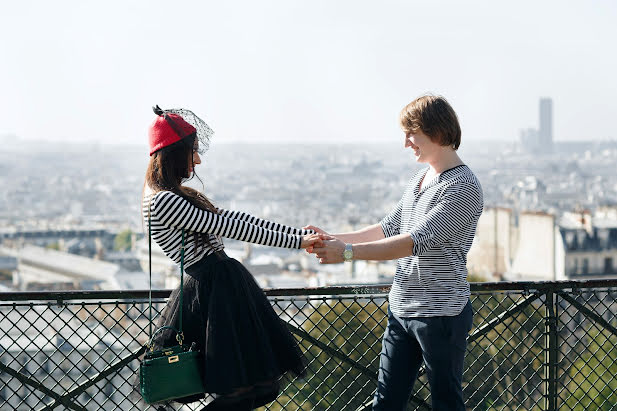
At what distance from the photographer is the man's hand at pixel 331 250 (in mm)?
2973

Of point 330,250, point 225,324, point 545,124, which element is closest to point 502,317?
point 330,250

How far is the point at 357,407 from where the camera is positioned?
147 inches

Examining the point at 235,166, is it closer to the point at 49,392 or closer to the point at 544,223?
the point at 544,223

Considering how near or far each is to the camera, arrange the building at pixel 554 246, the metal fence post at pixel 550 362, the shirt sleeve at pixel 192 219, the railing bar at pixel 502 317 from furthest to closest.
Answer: the building at pixel 554 246 < the metal fence post at pixel 550 362 < the railing bar at pixel 502 317 < the shirt sleeve at pixel 192 219

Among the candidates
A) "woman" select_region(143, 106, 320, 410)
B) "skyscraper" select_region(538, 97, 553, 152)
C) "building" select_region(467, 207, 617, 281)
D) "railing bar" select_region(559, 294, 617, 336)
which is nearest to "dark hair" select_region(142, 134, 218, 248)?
"woman" select_region(143, 106, 320, 410)

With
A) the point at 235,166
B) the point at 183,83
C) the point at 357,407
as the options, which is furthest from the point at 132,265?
the point at 357,407

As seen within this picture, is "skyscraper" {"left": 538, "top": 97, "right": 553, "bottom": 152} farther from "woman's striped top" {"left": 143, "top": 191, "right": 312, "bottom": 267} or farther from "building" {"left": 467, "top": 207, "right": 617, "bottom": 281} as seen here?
"woman's striped top" {"left": 143, "top": 191, "right": 312, "bottom": 267}

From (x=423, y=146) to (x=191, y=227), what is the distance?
2.55 ft

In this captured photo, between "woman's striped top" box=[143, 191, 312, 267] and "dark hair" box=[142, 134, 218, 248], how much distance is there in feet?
0.08

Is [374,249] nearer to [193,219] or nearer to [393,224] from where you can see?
[393,224]

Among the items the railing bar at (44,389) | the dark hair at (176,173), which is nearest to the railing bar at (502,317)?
the dark hair at (176,173)

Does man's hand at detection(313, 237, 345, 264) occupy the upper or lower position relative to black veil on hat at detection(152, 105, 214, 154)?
lower

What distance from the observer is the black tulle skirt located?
2.71 m

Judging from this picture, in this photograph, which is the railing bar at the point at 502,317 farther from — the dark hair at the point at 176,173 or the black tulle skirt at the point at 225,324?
the dark hair at the point at 176,173
